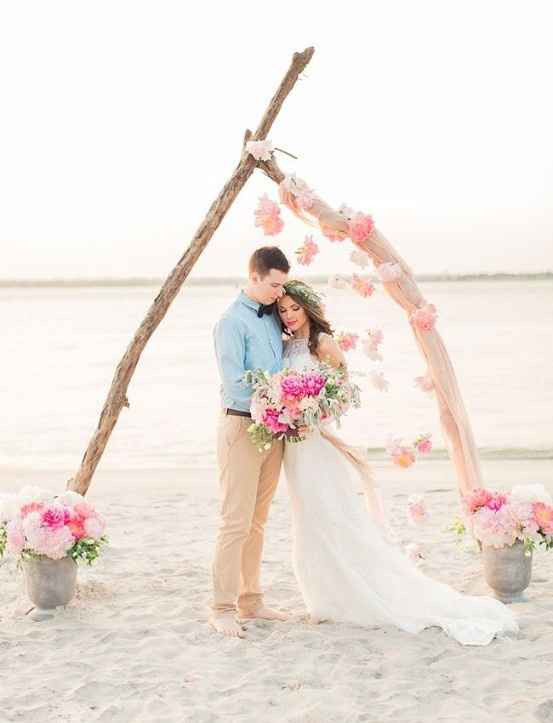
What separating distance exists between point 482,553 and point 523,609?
39 cm

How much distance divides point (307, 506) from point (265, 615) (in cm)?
66

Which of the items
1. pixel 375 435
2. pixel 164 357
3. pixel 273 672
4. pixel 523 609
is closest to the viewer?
pixel 273 672

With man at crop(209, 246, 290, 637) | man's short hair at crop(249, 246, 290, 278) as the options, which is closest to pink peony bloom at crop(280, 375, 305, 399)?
man at crop(209, 246, 290, 637)

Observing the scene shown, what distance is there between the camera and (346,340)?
17.6ft

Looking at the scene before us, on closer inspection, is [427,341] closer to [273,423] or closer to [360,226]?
[360,226]

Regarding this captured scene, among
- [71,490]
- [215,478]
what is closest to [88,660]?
[71,490]

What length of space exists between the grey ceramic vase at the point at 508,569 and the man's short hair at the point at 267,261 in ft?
6.32

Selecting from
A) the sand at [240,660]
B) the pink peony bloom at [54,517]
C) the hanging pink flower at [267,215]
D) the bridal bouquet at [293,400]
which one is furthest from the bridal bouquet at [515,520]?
the pink peony bloom at [54,517]

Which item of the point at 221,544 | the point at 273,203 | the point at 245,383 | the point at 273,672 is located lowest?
Result: the point at 273,672

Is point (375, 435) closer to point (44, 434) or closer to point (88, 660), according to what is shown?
point (44, 434)

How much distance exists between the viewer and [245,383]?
4836 millimetres

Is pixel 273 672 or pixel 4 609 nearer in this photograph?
pixel 273 672

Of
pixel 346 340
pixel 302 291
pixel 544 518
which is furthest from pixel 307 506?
pixel 544 518

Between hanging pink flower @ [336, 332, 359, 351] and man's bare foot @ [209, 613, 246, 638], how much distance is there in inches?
57.3
